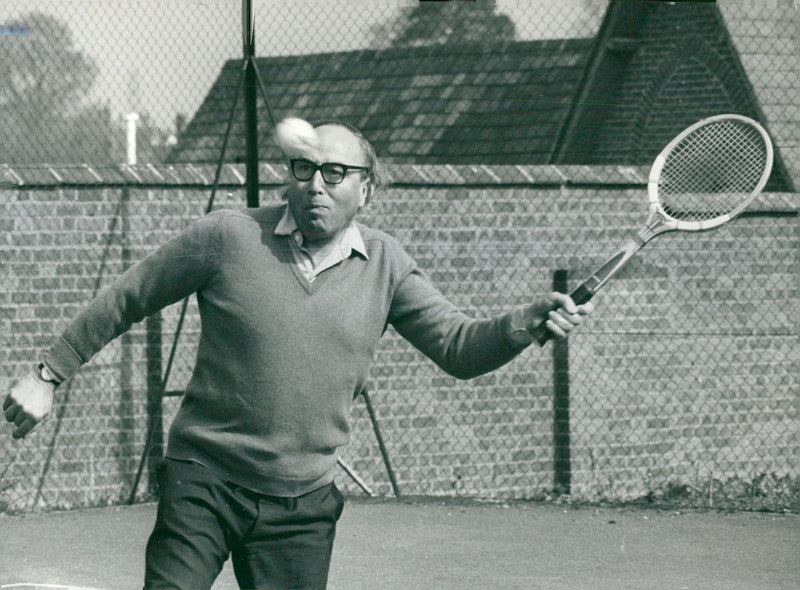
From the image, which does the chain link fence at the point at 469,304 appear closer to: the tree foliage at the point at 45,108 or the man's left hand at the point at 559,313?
the tree foliage at the point at 45,108

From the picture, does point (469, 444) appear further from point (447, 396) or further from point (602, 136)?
point (602, 136)

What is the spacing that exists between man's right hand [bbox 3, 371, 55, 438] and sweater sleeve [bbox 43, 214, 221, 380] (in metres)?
0.08

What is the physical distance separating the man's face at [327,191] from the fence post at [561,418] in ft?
16.2

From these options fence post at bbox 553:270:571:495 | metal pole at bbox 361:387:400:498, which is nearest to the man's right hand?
metal pole at bbox 361:387:400:498

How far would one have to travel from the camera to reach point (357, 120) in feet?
36.8

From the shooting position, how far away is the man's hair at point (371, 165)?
383 cm

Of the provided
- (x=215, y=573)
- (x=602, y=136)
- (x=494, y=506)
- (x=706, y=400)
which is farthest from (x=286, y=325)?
(x=602, y=136)

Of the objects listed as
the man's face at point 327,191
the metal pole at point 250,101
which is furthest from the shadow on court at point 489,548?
the man's face at point 327,191

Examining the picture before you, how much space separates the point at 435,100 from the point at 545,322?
26.6 ft

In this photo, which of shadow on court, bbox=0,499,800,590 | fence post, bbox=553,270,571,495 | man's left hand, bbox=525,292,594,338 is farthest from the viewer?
fence post, bbox=553,270,571,495

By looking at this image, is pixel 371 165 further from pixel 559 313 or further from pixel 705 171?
pixel 705 171

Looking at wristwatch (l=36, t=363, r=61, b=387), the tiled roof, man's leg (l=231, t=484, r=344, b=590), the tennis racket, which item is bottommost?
man's leg (l=231, t=484, r=344, b=590)

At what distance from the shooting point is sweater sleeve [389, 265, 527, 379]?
3.71 metres

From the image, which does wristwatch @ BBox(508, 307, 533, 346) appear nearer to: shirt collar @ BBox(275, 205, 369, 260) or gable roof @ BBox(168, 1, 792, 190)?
shirt collar @ BBox(275, 205, 369, 260)
